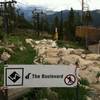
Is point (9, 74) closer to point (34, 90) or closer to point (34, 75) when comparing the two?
point (34, 75)

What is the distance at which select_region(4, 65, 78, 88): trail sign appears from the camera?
383 inches

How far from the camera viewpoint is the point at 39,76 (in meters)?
9.94

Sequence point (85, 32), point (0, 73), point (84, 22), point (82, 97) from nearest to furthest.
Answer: point (82, 97) → point (0, 73) → point (85, 32) → point (84, 22)

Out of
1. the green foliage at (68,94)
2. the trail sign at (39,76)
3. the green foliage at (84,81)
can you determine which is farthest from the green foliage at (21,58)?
the trail sign at (39,76)

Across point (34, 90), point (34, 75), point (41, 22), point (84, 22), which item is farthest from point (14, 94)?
point (41, 22)

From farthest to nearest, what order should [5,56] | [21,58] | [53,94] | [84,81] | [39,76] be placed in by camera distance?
[21,58] < [5,56] < [84,81] < [53,94] < [39,76]

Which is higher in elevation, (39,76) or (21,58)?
(21,58)

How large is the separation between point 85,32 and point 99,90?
135 feet

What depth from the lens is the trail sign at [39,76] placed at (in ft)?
31.9

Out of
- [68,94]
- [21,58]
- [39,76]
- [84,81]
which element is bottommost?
[68,94]

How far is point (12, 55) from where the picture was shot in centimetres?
2680

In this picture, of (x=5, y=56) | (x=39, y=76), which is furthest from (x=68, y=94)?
(x=5, y=56)

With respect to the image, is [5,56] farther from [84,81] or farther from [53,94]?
[53,94]

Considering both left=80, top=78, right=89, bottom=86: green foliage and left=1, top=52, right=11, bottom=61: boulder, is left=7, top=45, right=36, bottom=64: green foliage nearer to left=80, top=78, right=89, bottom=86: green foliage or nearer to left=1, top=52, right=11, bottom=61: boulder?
left=1, top=52, right=11, bottom=61: boulder
